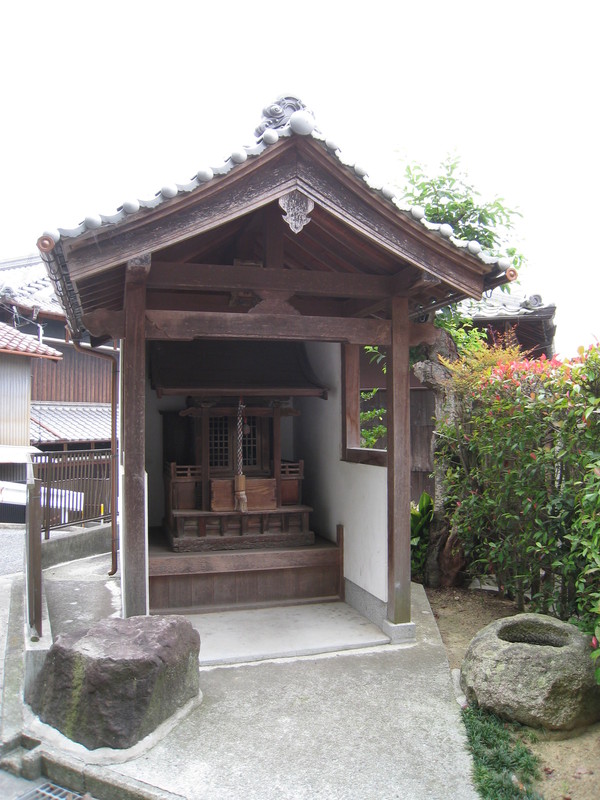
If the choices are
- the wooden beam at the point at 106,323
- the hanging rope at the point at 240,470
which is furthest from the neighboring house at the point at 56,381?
the wooden beam at the point at 106,323

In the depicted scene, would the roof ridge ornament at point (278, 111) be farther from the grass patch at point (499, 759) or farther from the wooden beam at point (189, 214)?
the grass patch at point (499, 759)

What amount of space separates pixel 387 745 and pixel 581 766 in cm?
117

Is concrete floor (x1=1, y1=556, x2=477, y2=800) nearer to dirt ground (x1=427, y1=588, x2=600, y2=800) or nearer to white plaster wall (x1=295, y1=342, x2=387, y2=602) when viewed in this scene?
dirt ground (x1=427, y1=588, x2=600, y2=800)

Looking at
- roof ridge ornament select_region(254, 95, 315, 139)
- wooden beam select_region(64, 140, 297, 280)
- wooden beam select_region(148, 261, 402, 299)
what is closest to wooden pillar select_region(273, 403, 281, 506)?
wooden beam select_region(148, 261, 402, 299)

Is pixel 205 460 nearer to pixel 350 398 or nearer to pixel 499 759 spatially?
pixel 350 398

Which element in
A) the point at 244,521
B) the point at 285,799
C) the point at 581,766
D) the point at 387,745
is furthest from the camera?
the point at 244,521

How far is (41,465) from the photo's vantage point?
33.0 ft

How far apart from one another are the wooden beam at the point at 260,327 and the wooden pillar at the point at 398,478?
0.19m

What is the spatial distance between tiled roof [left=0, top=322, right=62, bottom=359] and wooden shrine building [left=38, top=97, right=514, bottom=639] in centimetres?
873

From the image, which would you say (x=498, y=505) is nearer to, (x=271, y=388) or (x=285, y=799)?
(x=271, y=388)

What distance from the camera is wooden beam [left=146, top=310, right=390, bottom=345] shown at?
18.2 feet

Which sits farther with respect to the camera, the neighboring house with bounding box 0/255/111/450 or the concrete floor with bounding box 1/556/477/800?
the neighboring house with bounding box 0/255/111/450

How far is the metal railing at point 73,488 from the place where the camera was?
397 inches

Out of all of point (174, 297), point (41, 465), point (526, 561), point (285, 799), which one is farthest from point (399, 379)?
point (41, 465)
